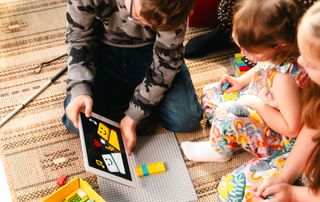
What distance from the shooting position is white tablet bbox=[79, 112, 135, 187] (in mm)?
1152

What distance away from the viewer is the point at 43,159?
1.34m

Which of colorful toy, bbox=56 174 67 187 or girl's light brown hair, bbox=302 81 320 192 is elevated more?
girl's light brown hair, bbox=302 81 320 192

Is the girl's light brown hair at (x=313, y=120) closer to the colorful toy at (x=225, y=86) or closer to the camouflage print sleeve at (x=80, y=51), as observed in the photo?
the colorful toy at (x=225, y=86)

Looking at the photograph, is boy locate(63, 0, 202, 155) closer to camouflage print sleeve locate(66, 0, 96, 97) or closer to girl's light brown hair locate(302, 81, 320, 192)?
camouflage print sleeve locate(66, 0, 96, 97)

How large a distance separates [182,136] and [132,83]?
23 cm

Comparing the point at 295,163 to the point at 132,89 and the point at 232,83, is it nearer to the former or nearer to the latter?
the point at 232,83

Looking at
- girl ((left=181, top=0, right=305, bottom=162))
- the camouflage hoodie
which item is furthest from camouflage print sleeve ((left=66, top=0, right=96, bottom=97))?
girl ((left=181, top=0, right=305, bottom=162))

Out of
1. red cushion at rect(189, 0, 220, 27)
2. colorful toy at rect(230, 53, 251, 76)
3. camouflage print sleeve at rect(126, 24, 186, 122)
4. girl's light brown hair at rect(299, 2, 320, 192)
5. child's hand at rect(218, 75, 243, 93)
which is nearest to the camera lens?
girl's light brown hair at rect(299, 2, 320, 192)

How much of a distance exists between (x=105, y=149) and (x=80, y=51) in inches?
12.2

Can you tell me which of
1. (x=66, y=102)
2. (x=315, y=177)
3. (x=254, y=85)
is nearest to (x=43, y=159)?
(x=66, y=102)

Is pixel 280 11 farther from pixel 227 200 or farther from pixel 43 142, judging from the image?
pixel 43 142

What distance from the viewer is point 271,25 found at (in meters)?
0.99

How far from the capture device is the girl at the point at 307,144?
84 centimetres

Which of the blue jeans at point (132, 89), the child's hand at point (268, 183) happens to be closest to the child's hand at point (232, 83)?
the blue jeans at point (132, 89)
